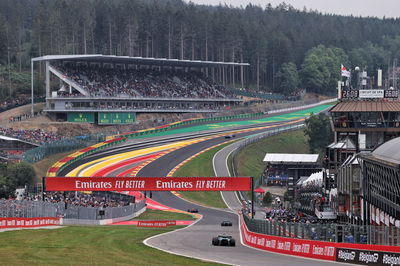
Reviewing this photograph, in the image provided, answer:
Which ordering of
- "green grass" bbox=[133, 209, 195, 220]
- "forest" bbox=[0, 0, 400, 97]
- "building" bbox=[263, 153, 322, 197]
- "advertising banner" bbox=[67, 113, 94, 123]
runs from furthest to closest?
"forest" bbox=[0, 0, 400, 97] → "advertising banner" bbox=[67, 113, 94, 123] → "building" bbox=[263, 153, 322, 197] → "green grass" bbox=[133, 209, 195, 220]

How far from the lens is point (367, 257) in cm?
3491

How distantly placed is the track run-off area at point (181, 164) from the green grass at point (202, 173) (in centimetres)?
107

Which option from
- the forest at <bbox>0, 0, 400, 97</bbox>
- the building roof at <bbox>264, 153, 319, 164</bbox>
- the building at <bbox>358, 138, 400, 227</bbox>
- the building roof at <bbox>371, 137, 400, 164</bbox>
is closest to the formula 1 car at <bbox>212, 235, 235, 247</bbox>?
the building at <bbox>358, 138, 400, 227</bbox>

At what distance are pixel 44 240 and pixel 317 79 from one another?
466 feet

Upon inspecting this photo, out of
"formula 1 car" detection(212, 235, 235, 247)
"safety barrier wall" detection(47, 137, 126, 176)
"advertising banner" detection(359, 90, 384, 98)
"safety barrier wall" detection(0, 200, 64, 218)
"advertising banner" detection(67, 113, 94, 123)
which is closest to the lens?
"formula 1 car" detection(212, 235, 235, 247)

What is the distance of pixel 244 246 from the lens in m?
46.0

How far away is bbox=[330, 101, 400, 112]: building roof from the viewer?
63.0m

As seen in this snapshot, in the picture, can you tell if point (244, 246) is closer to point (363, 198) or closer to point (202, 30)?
point (363, 198)

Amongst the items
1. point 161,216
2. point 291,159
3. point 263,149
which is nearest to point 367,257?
point 161,216

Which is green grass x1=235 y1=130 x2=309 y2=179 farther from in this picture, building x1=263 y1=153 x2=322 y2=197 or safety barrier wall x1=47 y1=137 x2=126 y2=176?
safety barrier wall x1=47 y1=137 x2=126 y2=176

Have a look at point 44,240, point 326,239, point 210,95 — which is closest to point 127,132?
point 210,95

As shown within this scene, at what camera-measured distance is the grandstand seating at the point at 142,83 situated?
5059 inches

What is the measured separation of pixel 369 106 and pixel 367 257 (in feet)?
99.4

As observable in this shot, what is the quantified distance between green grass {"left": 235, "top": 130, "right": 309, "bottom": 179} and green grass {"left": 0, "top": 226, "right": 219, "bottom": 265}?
49.5 m
